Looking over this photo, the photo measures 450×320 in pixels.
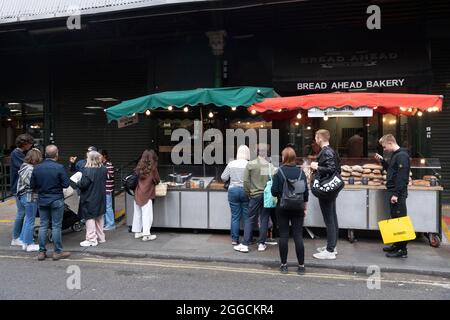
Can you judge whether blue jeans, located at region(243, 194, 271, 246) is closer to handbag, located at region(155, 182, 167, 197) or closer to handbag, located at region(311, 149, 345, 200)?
handbag, located at region(311, 149, 345, 200)

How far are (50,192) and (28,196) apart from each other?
781 millimetres

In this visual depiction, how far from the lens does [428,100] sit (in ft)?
22.7

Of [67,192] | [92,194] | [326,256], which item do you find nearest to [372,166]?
[326,256]

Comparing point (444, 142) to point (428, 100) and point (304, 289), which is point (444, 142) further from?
point (304, 289)

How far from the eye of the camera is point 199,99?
25.3 ft

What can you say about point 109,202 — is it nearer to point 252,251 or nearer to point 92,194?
point 92,194

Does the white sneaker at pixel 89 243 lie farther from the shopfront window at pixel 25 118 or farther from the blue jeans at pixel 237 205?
the shopfront window at pixel 25 118

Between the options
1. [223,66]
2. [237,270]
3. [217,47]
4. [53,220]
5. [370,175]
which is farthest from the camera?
[223,66]

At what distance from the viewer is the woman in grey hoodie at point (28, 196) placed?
22.3 feet

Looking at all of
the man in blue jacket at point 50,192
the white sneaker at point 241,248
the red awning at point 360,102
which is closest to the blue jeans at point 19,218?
the man in blue jacket at point 50,192

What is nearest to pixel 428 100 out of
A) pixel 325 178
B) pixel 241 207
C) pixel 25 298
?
pixel 325 178

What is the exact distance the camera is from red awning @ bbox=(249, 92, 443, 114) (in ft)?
22.8

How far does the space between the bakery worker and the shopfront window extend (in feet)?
37.0

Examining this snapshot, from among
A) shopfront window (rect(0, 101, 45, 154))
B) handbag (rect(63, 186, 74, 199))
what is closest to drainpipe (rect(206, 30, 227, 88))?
handbag (rect(63, 186, 74, 199))
